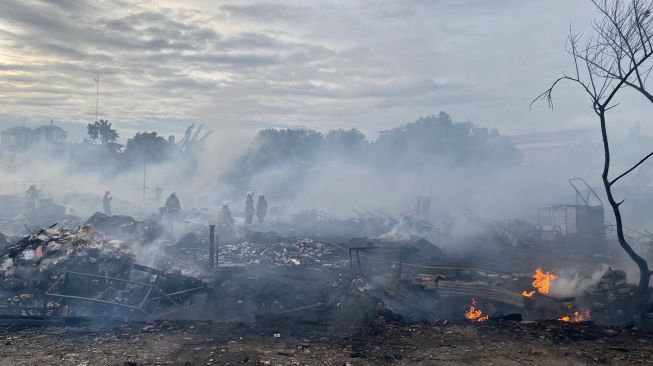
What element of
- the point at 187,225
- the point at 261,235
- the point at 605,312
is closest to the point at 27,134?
the point at 187,225

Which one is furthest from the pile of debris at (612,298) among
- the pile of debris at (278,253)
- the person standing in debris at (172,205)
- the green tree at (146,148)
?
the green tree at (146,148)

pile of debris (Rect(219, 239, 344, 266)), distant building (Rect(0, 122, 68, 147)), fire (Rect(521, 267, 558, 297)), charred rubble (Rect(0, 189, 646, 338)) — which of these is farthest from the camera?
distant building (Rect(0, 122, 68, 147))

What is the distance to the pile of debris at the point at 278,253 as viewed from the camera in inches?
653

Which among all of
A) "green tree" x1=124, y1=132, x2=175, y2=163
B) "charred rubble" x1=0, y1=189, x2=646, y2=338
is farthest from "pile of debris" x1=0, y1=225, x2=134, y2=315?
"green tree" x1=124, y1=132, x2=175, y2=163

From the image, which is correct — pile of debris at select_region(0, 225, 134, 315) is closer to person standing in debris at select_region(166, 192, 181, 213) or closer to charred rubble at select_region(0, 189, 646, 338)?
charred rubble at select_region(0, 189, 646, 338)

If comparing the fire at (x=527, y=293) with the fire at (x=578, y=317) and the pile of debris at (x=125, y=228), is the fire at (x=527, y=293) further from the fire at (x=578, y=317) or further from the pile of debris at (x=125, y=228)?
the pile of debris at (x=125, y=228)

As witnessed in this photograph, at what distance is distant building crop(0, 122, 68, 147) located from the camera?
51.8 meters

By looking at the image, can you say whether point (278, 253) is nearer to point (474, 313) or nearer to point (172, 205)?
point (474, 313)

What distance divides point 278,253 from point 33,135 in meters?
50.5

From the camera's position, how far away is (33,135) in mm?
52562

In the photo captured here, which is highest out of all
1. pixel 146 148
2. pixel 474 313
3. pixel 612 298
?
pixel 146 148

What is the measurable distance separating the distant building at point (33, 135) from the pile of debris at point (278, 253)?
145ft

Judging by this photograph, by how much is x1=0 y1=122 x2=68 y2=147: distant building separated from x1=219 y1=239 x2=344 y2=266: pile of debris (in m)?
44.3

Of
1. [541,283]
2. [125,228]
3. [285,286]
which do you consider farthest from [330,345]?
[125,228]
